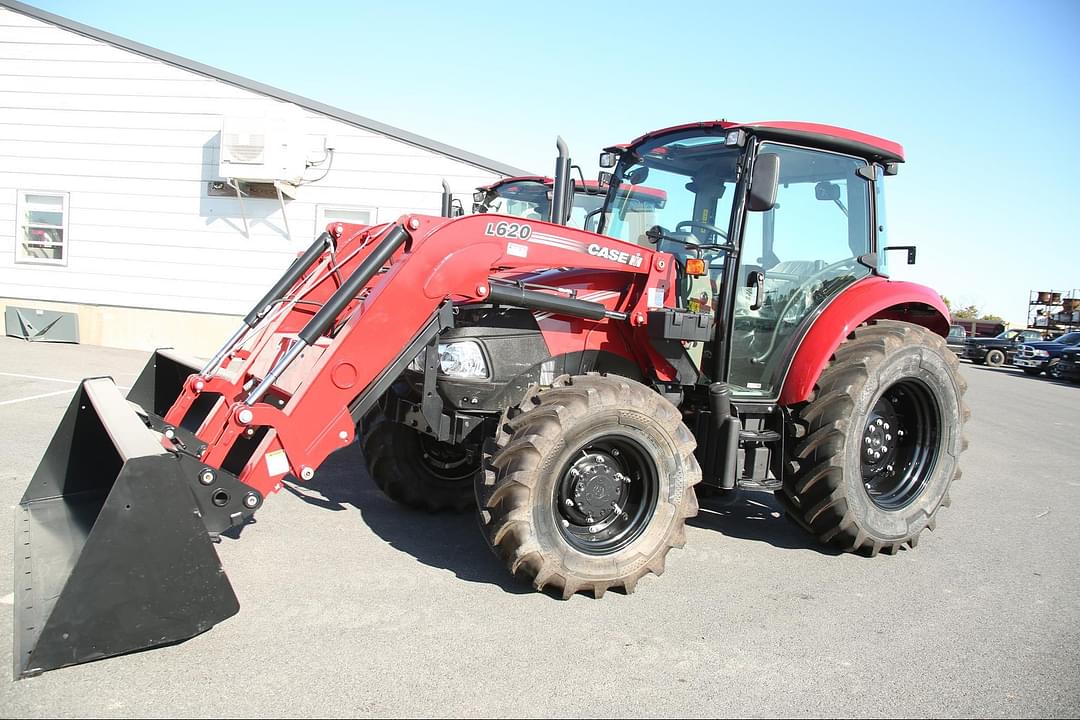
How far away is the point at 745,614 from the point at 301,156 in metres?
11.0

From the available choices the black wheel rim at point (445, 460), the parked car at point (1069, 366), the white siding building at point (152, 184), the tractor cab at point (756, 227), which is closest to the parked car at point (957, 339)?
the parked car at point (1069, 366)

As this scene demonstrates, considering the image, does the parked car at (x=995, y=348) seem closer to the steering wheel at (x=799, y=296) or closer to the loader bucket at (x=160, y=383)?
the steering wheel at (x=799, y=296)

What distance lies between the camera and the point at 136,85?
43.8 ft

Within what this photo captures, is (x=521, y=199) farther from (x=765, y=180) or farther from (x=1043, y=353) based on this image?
(x=1043, y=353)

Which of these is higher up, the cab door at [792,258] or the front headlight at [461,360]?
the cab door at [792,258]

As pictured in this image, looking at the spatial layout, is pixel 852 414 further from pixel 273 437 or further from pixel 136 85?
pixel 136 85

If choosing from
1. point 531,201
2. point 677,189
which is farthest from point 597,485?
point 531,201

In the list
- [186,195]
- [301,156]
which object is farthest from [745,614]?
[186,195]

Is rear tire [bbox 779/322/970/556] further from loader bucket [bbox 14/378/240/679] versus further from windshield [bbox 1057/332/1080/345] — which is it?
windshield [bbox 1057/332/1080/345]

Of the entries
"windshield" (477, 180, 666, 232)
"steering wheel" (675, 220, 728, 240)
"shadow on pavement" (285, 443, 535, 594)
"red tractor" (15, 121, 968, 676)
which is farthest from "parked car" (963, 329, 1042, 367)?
"shadow on pavement" (285, 443, 535, 594)

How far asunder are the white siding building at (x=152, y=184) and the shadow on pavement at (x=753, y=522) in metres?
8.49

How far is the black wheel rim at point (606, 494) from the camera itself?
166 inches

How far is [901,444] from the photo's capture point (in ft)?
18.2

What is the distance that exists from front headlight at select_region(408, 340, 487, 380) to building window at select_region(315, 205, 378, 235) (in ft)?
30.7
